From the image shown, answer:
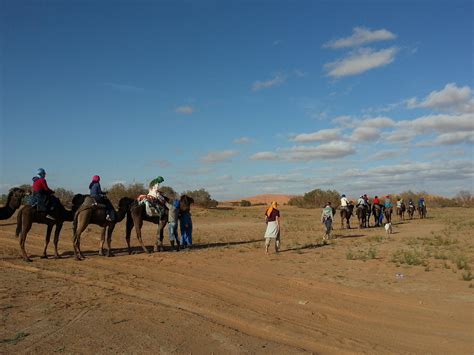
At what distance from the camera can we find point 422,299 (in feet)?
33.1

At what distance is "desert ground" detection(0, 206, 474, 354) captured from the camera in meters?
6.60

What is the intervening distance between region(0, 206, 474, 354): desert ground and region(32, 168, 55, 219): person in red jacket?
1.59 metres

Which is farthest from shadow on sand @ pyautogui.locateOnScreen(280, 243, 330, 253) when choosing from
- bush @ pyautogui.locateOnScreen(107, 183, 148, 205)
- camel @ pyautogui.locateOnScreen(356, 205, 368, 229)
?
bush @ pyautogui.locateOnScreen(107, 183, 148, 205)

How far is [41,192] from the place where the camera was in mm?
13219

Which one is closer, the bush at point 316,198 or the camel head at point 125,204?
the camel head at point 125,204

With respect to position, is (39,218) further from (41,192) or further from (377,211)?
(377,211)

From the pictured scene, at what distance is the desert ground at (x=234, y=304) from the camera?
6602 mm

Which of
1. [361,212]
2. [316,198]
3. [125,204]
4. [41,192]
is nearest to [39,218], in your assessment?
[41,192]

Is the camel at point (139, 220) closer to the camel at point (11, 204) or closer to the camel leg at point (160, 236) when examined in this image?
the camel leg at point (160, 236)

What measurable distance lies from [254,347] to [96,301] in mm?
3390

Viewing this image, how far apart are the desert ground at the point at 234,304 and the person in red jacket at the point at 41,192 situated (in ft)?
5.21

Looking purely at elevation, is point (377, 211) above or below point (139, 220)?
above

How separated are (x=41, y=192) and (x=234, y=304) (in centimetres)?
746

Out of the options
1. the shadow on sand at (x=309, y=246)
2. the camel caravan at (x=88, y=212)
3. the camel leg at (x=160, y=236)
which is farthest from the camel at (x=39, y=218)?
the shadow on sand at (x=309, y=246)
